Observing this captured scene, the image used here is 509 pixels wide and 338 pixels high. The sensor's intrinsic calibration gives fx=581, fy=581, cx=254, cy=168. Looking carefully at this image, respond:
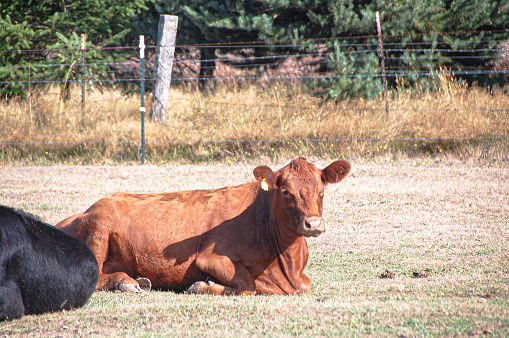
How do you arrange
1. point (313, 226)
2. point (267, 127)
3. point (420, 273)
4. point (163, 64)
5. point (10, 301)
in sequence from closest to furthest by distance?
point (10, 301), point (313, 226), point (420, 273), point (267, 127), point (163, 64)

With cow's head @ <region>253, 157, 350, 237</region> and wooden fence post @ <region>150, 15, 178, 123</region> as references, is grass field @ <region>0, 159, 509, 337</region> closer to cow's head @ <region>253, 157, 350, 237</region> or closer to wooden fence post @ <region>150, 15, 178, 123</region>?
cow's head @ <region>253, 157, 350, 237</region>

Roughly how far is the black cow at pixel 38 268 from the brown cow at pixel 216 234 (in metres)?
0.69

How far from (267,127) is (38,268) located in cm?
914

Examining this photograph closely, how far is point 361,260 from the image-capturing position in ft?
23.2

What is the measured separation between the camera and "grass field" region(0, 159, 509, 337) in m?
4.29

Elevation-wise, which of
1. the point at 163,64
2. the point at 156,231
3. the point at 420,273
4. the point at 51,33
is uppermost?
the point at 51,33

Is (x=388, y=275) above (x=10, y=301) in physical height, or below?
below

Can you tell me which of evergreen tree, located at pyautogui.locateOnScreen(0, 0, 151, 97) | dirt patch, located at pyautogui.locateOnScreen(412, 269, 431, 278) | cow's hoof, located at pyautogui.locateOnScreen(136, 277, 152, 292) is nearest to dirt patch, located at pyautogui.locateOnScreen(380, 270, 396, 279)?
dirt patch, located at pyautogui.locateOnScreen(412, 269, 431, 278)

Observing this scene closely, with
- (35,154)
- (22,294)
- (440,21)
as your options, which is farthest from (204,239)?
(440,21)

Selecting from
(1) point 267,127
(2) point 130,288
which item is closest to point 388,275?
(2) point 130,288

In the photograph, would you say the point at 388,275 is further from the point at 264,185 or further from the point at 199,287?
the point at 199,287

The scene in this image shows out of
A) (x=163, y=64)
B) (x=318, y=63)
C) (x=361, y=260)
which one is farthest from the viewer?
(x=318, y=63)

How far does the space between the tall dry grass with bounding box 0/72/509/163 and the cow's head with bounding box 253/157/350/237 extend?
7249mm

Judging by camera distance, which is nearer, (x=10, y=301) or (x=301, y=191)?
(x=10, y=301)
